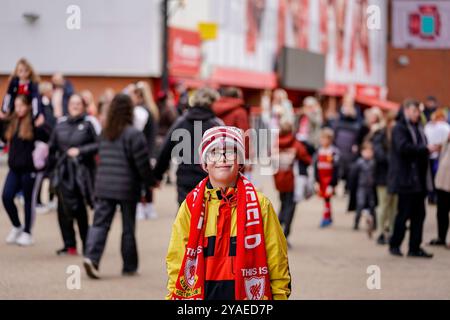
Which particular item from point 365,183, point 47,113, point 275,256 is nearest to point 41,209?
point 47,113

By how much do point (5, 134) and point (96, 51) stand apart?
1658 cm

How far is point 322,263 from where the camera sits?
1177 centimetres

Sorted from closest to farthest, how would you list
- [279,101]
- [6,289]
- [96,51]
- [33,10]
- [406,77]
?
[6,289], [33,10], [279,101], [96,51], [406,77]

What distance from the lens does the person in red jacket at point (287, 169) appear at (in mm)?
13258

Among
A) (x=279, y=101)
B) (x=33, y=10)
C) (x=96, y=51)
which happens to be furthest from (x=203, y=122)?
(x=96, y=51)

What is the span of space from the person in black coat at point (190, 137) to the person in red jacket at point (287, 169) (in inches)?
149

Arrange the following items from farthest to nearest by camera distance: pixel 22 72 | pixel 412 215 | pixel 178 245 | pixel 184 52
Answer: pixel 184 52 → pixel 412 215 → pixel 22 72 → pixel 178 245

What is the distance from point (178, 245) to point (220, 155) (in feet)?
1.63

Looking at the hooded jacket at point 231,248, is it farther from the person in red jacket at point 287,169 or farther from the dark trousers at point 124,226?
the person in red jacket at point 287,169

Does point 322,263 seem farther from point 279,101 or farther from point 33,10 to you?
point 279,101

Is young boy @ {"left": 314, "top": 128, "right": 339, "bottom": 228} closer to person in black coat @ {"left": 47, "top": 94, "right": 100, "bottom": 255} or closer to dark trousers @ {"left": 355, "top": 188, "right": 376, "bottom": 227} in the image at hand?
dark trousers @ {"left": 355, "top": 188, "right": 376, "bottom": 227}

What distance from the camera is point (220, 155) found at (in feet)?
18.3

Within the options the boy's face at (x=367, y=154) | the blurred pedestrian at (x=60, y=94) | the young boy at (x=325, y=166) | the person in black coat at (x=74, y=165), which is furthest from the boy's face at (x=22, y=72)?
the blurred pedestrian at (x=60, y=94)

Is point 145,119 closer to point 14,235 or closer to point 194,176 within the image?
point 14,235
